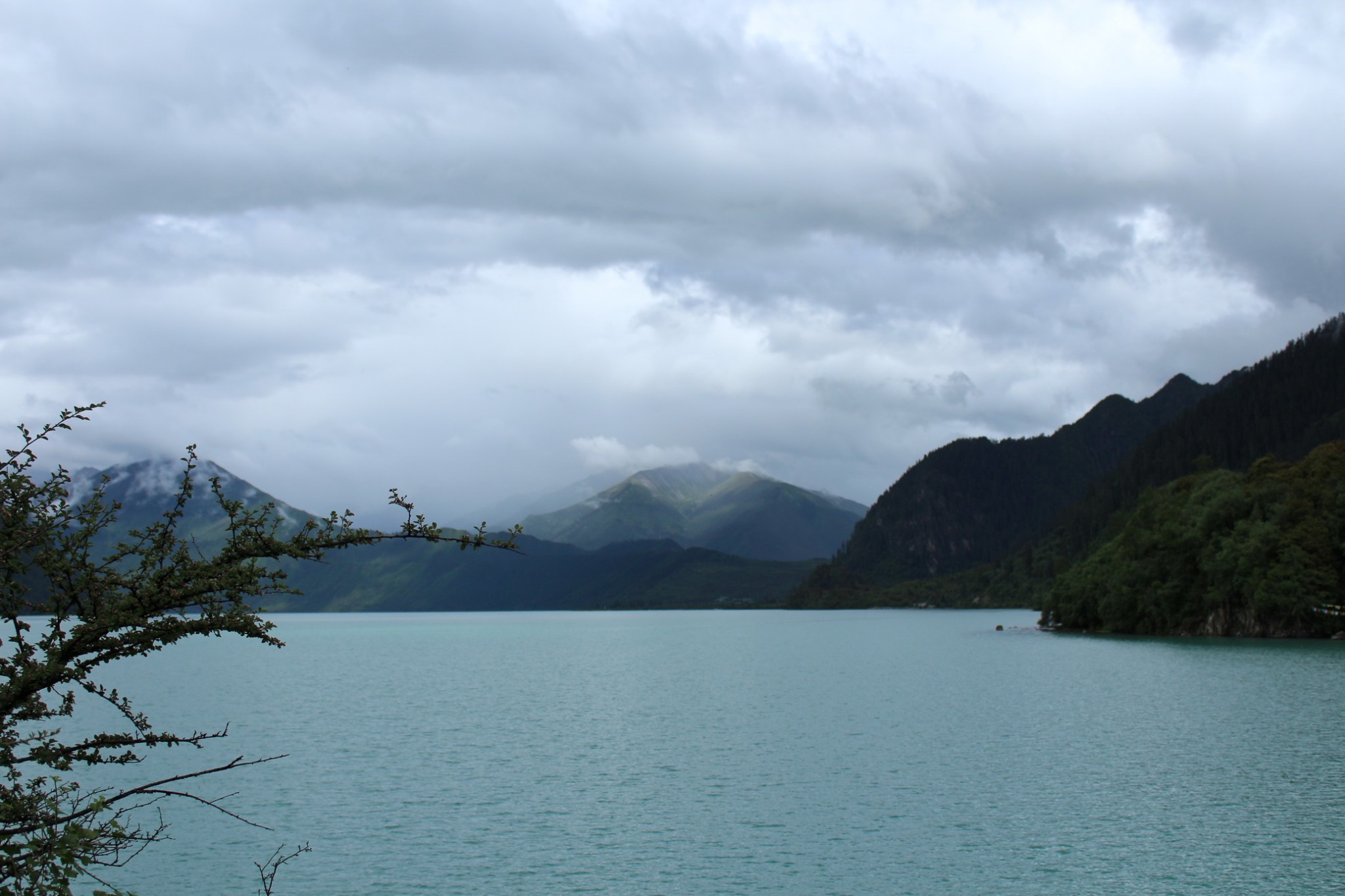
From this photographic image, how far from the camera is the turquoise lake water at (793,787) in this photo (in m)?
30.9

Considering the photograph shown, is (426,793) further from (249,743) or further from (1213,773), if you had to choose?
(1213,773)

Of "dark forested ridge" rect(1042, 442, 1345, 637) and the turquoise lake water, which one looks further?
"dark forested ridge" rect(1042, 442, 1345, 637)

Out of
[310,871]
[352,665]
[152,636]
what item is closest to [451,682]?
[352,665]

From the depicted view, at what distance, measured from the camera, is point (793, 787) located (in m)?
43.2

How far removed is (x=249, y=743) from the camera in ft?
198

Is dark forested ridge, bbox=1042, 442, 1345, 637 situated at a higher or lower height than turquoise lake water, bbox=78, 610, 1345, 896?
higher

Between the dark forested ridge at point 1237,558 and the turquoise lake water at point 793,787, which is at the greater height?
the dark forested ridge at point 1237,558

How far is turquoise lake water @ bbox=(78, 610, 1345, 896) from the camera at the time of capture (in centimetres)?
3091

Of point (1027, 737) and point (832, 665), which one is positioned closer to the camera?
point (1027, 737)

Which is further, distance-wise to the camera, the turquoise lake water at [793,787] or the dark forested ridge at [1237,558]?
the dark forested ridge at [1237,558]

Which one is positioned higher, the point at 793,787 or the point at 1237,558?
the point at 1237,558

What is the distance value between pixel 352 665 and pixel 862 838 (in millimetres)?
109889

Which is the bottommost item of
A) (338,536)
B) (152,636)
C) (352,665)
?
(352,665)

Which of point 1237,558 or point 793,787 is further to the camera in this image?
point 1237,558
